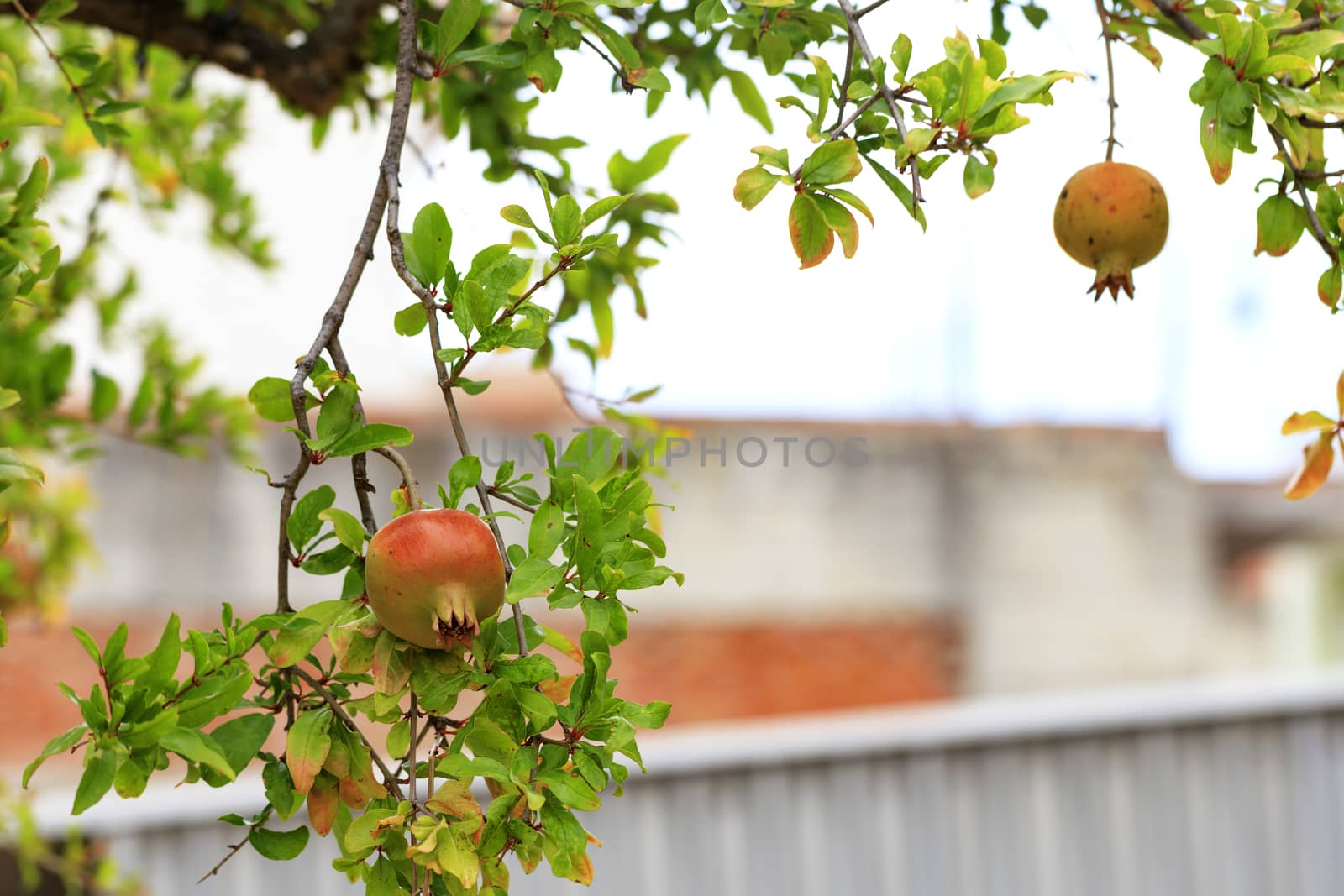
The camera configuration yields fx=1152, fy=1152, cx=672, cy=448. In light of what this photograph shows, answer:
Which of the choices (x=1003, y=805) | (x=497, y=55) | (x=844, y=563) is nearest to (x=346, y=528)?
(x=497, y=55)

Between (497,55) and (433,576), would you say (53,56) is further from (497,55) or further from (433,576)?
(433,576)

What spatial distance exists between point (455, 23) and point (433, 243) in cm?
13

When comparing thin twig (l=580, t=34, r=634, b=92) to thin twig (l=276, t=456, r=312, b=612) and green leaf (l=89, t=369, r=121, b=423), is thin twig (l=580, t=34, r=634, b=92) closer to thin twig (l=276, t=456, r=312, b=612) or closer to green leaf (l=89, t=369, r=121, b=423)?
thin twig (l=276, t=456, r=312, b=612)

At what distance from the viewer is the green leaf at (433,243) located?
0.46 m

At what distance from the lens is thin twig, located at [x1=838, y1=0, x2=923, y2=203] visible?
1.49 feet

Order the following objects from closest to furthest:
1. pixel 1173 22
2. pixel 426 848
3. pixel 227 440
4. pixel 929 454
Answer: pixel 426 848, pixel 1173 22, pixel 227 440, pixel 929 454

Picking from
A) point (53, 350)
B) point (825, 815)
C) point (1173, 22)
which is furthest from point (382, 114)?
point (825, 815)

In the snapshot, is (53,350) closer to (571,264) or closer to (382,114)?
(382,114)

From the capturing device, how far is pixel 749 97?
0.78 m

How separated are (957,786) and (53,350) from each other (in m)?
1.50

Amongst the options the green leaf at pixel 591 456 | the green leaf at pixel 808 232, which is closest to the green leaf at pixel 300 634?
the green leaf at pixel 591 456

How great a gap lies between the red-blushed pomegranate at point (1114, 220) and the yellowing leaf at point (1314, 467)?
133 millimetres

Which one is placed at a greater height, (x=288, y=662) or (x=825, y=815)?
(x=288, y=662)

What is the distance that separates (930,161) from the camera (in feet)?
1.53
